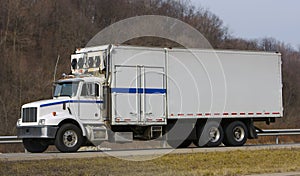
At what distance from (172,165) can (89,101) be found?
7.31m

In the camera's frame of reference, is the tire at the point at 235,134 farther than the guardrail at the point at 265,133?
No

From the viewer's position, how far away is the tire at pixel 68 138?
23.2 metres

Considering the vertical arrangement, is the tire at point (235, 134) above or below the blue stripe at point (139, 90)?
below

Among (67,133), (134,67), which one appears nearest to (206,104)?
(134,67)

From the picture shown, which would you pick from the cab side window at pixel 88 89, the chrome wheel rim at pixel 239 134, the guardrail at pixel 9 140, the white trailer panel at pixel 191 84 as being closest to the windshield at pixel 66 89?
the cab side window at pixel 88 89

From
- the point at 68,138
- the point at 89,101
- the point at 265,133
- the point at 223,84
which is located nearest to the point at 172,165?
the point at 68,138

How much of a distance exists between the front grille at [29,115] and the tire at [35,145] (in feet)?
3.43

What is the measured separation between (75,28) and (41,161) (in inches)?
1986

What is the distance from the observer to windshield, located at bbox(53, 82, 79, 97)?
79.4ft

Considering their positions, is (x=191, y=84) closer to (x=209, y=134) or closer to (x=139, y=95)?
(x=209, y=134)

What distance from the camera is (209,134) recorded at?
26953 mm

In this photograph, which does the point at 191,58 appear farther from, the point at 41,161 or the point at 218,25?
the point at 218,25

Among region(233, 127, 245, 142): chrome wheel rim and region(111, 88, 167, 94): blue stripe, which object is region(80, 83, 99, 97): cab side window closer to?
region(111, 88, 167, 94): blue stripe

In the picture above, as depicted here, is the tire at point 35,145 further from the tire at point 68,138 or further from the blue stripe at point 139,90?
the blue stripe at point 139,90
